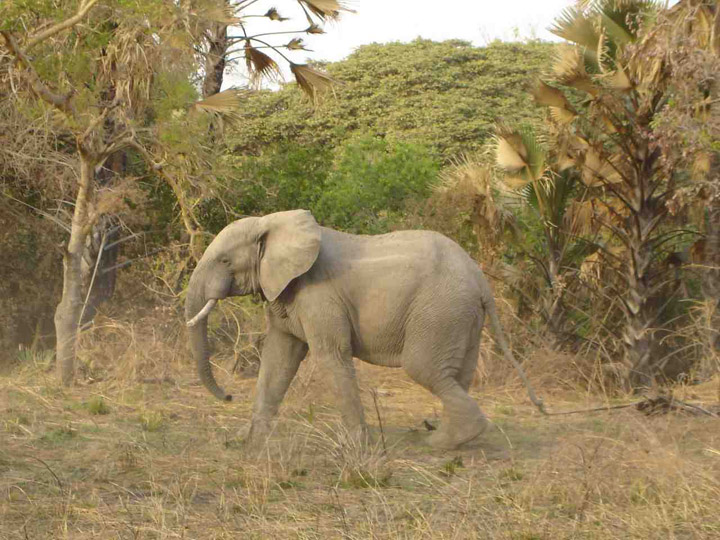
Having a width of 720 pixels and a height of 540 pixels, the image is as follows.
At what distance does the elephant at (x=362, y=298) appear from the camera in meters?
7.23

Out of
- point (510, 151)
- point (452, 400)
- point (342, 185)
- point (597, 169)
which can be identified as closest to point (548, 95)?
point (510, 151)

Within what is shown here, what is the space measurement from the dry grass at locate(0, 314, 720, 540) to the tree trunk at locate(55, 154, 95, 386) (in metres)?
0.52

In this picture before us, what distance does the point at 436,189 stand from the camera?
12711 mm

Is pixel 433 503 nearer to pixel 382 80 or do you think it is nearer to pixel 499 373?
pixel 499 373

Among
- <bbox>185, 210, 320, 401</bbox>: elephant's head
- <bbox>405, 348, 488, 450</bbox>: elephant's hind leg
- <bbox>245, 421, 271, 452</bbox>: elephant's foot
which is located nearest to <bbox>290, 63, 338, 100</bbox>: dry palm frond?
<bbox>185, 210, 320, 401</bbox>: elephant's head

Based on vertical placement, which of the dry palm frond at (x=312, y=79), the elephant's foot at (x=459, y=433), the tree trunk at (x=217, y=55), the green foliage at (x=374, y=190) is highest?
the tree trunk at (x=217, y=55)

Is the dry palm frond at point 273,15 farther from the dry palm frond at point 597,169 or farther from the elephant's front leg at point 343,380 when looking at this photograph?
the elephant's front leg at point 343,380

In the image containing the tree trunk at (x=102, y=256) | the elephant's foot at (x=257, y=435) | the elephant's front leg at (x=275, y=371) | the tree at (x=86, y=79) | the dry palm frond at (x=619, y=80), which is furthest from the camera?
the tree trunk at (x=102, y=256)

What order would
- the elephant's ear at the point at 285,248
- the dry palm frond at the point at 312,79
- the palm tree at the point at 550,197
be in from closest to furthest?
1. the elephant's ear at the point at 285,248
2. the palm tree at the point at 550,197
3. the dry palm frond at the point at 312,79

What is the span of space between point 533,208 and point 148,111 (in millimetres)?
5182

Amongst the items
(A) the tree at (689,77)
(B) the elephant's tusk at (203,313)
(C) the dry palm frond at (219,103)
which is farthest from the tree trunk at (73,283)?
(A) the tree at (689,77)

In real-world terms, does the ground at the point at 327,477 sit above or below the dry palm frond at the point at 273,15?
below

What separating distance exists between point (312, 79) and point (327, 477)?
770 cm

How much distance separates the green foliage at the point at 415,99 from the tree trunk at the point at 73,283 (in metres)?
11.7
